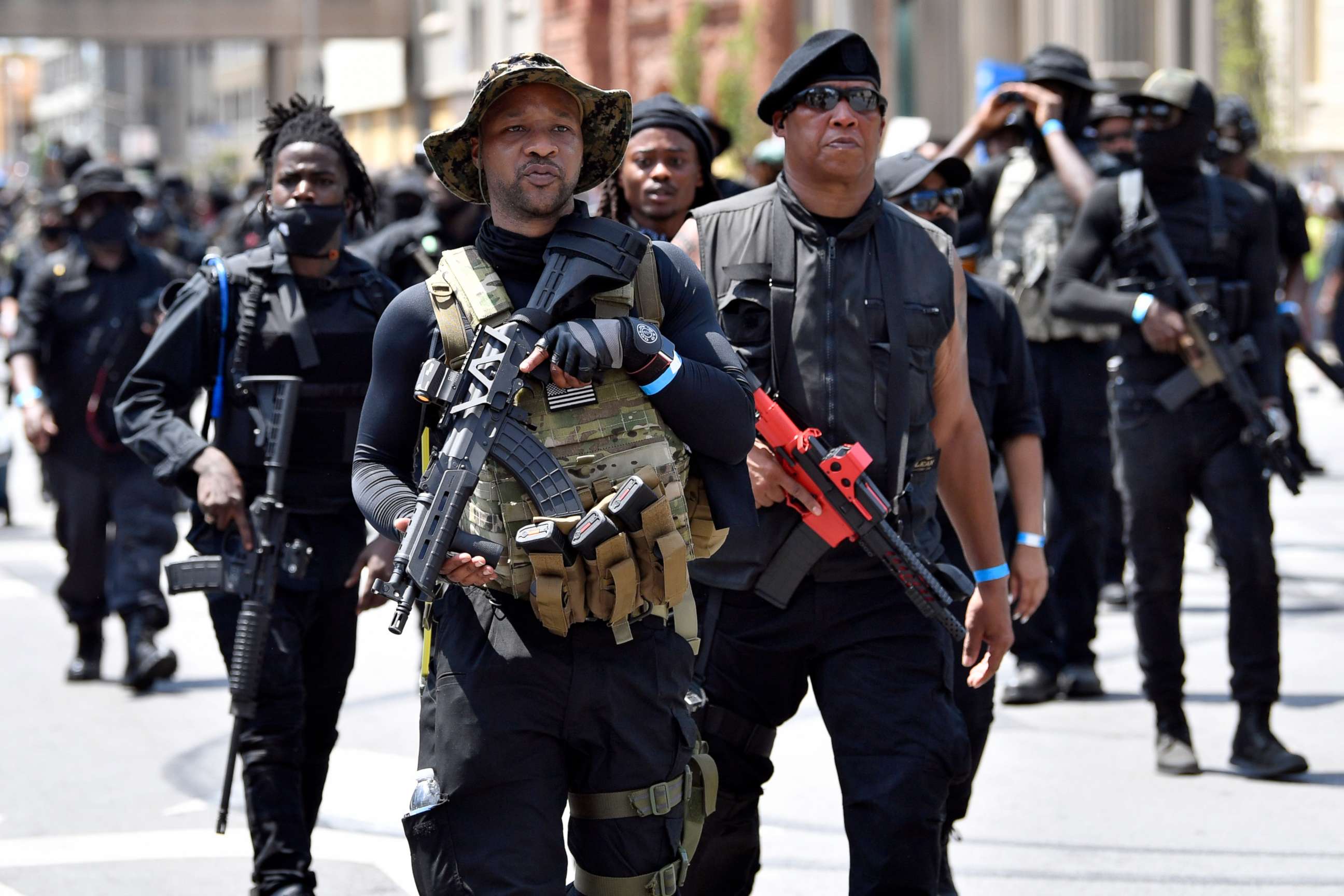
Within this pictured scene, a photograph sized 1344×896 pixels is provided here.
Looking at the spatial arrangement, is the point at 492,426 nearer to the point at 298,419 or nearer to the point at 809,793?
the point at 298,419

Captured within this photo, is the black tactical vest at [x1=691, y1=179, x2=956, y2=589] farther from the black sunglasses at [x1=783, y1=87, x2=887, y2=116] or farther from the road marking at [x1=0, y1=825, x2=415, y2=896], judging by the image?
the road marking at [x1=0, y1=825, x2=415, y2=896]

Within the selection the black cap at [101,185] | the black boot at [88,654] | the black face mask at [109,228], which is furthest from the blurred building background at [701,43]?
the black boot at [88,654]

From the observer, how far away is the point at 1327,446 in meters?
15.9

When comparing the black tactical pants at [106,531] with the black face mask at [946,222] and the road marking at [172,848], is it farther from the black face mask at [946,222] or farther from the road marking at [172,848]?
the black face mask at [946,222]

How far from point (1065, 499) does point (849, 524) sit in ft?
12.9

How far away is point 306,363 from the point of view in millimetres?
5457

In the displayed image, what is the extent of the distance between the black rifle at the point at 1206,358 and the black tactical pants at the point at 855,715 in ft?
7.72

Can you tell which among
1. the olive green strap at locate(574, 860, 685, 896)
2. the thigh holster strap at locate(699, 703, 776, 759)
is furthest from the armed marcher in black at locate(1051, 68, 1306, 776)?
the olive green strap at locate(574, 860, 685, 896)

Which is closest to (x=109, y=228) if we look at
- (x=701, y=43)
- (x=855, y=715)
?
(x=855, y=715)

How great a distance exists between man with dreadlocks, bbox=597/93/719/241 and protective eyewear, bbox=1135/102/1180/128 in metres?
1.63

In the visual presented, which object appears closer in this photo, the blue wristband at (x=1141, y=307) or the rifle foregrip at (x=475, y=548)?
the rifle foregrip at (x=475, y=548)

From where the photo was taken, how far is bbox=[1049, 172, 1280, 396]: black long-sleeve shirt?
22.3 ft

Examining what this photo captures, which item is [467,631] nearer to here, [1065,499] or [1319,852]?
[1319,852]

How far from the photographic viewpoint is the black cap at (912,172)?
18.0 feet
